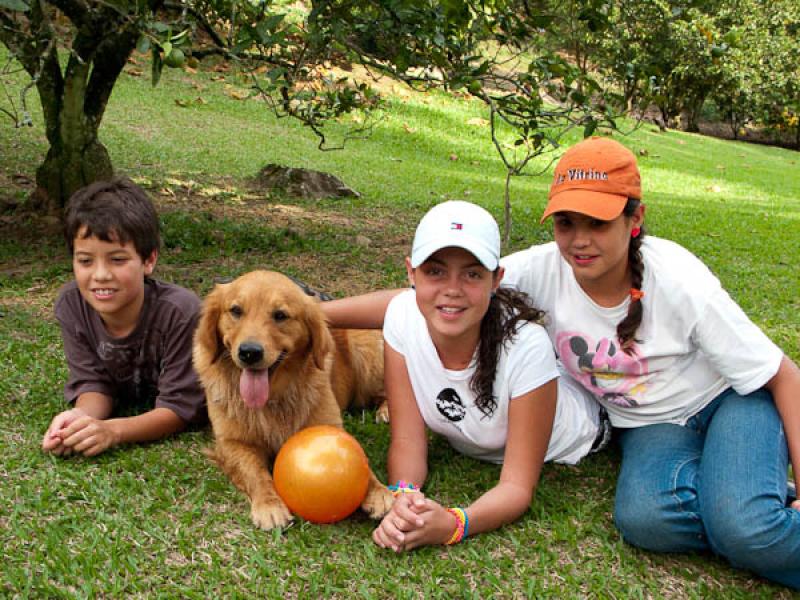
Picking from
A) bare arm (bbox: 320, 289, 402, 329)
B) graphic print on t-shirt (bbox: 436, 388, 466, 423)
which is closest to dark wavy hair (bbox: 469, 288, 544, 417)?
graphic print on t-shirt (bbox: 436, 388, 466, 423)

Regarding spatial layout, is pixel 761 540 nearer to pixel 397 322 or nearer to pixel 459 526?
pixel 459 526

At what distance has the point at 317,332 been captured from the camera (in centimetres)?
381

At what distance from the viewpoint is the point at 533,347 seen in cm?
341

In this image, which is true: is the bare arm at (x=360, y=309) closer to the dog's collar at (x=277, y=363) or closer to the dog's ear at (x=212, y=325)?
the dog's collar at (x=277, y=363)

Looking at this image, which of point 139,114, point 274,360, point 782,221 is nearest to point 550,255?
point 274,360

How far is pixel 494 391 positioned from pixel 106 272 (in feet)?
6.60

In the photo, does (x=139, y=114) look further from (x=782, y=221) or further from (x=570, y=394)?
(x=570, y=394)

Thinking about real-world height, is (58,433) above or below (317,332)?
below

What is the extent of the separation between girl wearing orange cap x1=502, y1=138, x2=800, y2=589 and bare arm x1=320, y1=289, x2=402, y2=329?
69 centimetres

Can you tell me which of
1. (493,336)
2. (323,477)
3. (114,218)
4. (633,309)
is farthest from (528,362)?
(114,218)

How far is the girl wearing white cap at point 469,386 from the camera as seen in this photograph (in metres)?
3.12

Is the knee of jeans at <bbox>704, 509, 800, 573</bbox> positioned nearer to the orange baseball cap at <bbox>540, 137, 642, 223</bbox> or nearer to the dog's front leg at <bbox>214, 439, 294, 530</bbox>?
the orange baseball cap at <bbox>540, 137, 642, 223</bbox>

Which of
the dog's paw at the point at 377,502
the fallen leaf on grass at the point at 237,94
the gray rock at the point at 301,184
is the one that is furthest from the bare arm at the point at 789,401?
the fallen leaf on grass at the point at 237,94

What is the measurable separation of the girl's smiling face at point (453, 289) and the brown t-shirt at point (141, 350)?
1452mm
